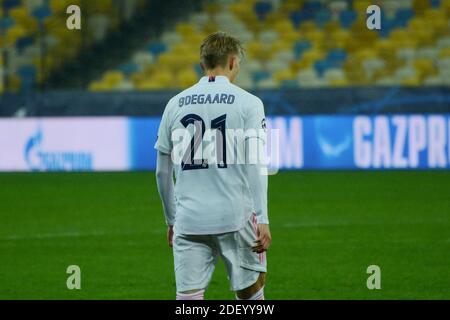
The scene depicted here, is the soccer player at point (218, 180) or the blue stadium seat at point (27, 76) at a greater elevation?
the blue stadium seat at point (27, 76)

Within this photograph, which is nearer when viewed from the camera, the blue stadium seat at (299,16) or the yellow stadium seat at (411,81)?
the yellow stadium seat at (411,81)

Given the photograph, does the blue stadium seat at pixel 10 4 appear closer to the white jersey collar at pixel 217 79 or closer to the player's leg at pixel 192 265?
the white jersey collar at pixel 217 79

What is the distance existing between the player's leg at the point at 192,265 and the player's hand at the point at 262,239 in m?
0.26

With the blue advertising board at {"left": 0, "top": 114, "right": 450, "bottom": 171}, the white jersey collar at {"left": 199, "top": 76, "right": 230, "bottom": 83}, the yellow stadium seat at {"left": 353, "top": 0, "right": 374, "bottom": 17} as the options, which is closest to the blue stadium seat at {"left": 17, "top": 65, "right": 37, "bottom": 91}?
the blue advertising board at {"left": 0, "top": 114, "right": 450, "bottom": 171}

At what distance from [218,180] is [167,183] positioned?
336 millimetres

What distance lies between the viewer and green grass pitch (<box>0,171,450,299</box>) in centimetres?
836

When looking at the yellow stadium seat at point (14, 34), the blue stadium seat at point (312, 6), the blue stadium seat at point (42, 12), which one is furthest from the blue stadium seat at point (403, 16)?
the yellow stadium seat at point (14, 34)

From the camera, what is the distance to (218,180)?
5305 millimetres

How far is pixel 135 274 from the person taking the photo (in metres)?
9.00

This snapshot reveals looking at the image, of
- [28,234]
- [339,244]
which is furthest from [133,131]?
[339,244]

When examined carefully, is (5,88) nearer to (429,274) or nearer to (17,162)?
(17,162)

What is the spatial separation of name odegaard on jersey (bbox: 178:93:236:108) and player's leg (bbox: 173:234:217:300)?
0.68 metres

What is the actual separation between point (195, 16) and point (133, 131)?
508cm

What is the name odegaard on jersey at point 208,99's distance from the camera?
17.3 ft
